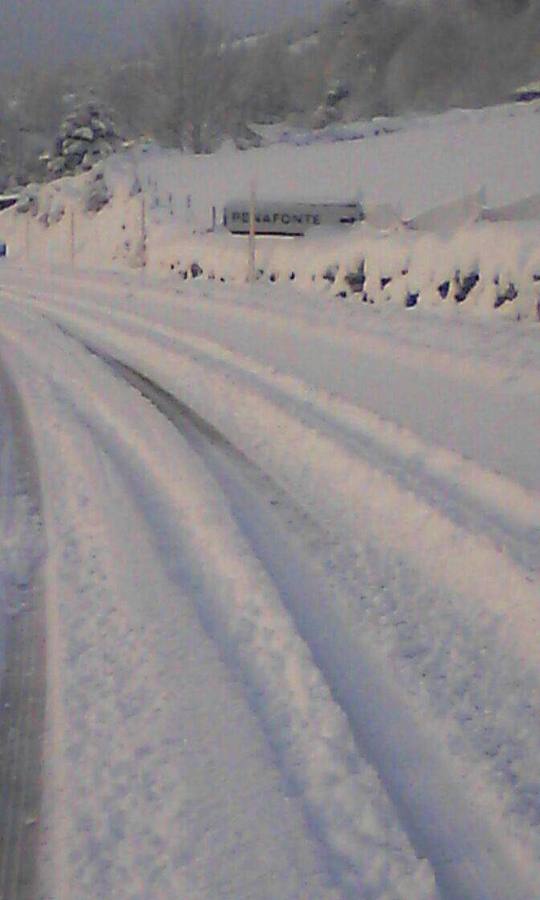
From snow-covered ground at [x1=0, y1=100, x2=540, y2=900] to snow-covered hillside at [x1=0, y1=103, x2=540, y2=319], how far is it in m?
4.55

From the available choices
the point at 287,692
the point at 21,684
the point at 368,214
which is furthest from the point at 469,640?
the point at 368,214

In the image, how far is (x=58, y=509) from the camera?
6.71 meters

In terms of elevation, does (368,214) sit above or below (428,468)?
above

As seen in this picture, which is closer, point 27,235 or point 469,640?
point 469,640

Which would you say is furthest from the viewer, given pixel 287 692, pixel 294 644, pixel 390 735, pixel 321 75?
pixel 321 75

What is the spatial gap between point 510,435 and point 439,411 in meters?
1.14

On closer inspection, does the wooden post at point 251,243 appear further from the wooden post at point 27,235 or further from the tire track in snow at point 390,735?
the wooden post at point 27,235

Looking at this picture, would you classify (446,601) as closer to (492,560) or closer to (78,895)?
(492,560)

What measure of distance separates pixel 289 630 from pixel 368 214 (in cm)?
2027

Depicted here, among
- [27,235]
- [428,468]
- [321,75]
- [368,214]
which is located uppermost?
[321,75]

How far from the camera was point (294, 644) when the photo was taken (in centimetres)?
453

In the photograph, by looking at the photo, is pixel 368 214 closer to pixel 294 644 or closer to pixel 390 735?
pixel 294 644

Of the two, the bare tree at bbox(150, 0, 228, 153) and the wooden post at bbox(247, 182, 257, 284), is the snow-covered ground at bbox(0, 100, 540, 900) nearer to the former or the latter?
the wooden post at bbox(247, 182, 257, 284)

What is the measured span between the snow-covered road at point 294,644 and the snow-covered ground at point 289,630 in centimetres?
1
